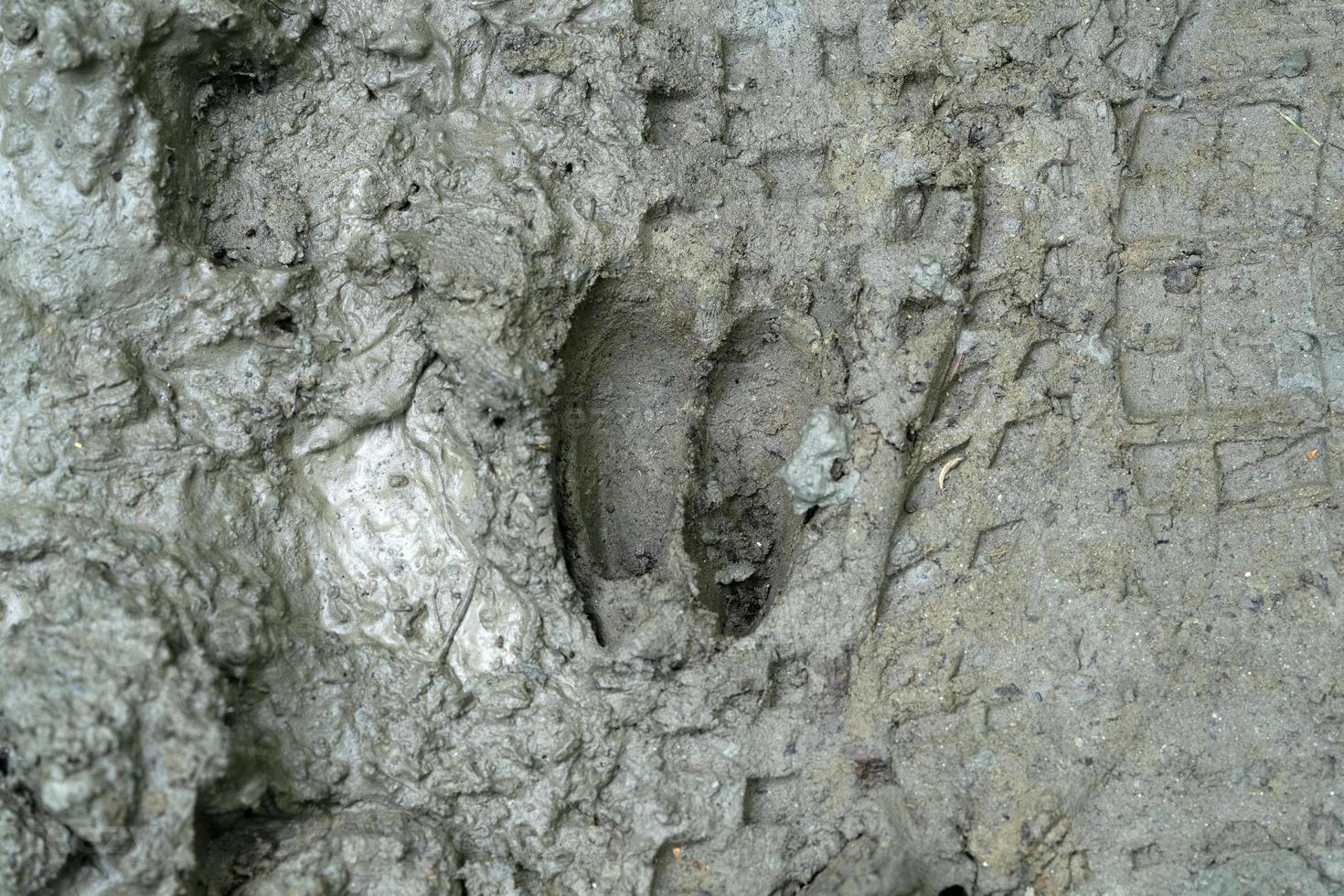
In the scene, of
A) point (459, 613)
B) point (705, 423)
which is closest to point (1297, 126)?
point (705, 423)

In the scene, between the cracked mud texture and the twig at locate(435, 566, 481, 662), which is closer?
the cracked mud texture

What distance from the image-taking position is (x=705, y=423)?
2.53 meters

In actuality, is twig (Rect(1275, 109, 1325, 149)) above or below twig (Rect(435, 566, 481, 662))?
above

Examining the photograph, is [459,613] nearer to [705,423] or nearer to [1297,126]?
[705,423]

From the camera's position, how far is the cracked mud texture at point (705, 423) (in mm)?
2250

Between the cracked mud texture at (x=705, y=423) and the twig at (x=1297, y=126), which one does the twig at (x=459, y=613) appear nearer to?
the cracked mud texture at (x=705, y=423)

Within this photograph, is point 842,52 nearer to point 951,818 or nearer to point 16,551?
point 951,818

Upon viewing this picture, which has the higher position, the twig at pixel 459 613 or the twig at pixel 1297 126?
the twig at pixel 1297 126

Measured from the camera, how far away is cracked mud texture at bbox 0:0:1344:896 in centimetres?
225

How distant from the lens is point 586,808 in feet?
7.54

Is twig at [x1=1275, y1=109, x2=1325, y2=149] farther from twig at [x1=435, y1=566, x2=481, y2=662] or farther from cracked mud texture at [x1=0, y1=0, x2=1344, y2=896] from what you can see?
twig at [x1=435, y1=566, x2=481, y2=662]

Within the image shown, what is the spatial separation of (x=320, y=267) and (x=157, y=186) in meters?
0.35

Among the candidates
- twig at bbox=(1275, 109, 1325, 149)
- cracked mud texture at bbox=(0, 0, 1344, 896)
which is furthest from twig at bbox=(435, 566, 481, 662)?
twig at bbox=(1275, 109, 1325, 149)

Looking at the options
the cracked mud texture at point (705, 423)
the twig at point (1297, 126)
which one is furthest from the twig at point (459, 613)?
the twig at point (1297, 126)
